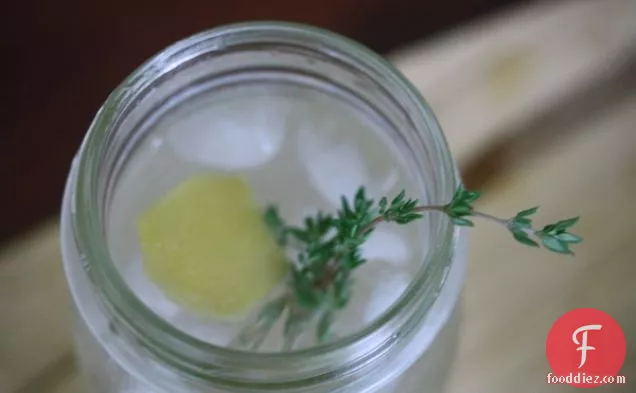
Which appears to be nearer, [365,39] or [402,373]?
[402,373]

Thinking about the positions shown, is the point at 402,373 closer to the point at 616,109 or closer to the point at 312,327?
the point at 312,327

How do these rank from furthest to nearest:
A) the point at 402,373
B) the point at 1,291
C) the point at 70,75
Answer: the point at 70,75, the point at 1,291, the point at 402,373

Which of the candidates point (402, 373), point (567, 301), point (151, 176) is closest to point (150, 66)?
point (151, 176)

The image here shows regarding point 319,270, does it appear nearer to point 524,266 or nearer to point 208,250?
point 208,250

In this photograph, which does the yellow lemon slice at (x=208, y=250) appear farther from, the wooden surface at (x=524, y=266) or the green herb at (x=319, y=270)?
the wooden surface at (x=524, y=266)

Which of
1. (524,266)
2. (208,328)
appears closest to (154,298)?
(208,328)

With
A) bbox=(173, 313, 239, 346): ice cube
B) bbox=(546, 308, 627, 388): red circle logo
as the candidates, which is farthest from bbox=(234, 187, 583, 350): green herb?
bbox=(546, 308, 627, 388): red circle logo
